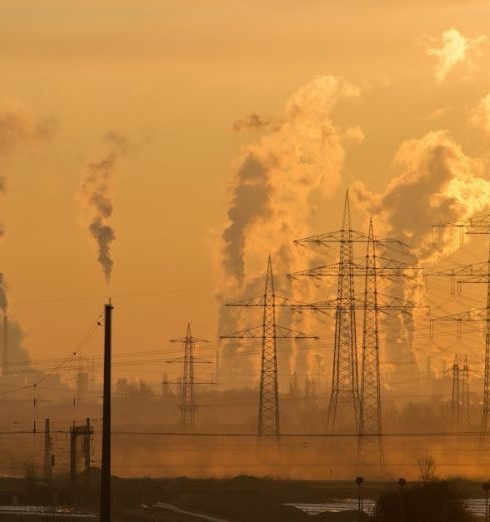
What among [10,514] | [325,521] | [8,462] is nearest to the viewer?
[325,521]

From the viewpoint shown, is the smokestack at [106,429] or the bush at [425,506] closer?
the smokestack at [106,429]

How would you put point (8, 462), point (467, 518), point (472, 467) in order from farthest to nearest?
point (8, 462)
point (472, 467)
point (467, 518)

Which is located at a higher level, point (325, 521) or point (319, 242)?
point (319, 242)

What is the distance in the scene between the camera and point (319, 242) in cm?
11206

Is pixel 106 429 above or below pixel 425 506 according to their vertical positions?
above

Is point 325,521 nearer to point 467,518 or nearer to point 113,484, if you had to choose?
point 467,518

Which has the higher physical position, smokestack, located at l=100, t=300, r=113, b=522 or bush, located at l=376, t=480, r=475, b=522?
smokestack, located at l=100, t=300, r=113, b=522

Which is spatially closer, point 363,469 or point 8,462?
point 363,469

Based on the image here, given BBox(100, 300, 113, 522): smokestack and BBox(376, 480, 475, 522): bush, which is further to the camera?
BBox(376, 480, 475, 522): bush

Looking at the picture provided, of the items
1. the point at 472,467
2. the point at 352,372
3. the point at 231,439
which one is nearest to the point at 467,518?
the point at 352,372

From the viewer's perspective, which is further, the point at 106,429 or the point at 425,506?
the point at 425,506

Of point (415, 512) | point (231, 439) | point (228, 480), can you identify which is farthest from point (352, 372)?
point (231, 439)

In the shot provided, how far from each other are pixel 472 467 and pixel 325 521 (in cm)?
5267

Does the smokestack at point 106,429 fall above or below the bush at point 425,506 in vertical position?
above
